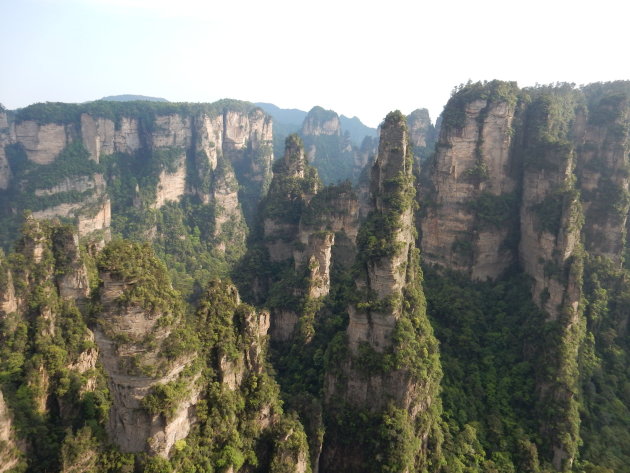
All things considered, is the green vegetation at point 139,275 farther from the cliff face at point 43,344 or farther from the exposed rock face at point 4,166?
the exposed rock face at point 4,166

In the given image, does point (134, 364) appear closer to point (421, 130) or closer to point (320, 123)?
point (421, 130)

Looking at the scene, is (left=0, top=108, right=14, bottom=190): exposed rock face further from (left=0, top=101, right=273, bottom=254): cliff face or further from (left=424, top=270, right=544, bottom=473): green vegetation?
(left=424, top=270, right=544, bottom=473): green vegetation

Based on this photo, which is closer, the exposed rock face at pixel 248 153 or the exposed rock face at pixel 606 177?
the exposed rock face at pixel 606 177

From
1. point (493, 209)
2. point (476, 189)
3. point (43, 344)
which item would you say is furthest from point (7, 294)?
point (493, 209)

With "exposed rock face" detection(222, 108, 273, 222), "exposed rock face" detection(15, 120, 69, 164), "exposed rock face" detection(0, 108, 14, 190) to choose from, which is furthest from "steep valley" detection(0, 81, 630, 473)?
"exposed rock face" detection(222, 108, 273, 222)

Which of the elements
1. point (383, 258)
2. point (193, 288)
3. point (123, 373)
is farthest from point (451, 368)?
point (193, 288)

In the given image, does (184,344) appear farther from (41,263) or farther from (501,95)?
(501,95)

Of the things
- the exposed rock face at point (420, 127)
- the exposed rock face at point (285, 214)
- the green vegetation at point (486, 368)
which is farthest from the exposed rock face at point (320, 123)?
the green vegetation at point (486, 368)
